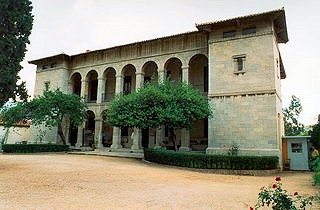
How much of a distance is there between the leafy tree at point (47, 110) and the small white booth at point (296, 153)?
56.2ft

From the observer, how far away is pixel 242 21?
18.1 m

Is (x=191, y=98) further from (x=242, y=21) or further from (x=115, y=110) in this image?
(x=242, y=21)

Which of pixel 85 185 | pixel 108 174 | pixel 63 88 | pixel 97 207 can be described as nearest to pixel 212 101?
pixel 108 174

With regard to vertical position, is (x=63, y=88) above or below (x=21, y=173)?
above

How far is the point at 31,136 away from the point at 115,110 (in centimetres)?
1536

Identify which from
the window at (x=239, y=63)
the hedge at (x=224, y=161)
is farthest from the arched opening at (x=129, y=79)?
the hedge at (x=224, y=161)

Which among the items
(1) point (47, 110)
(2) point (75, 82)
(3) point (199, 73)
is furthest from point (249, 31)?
(2) point (75, 82)

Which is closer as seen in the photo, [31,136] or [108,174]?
[108,174]

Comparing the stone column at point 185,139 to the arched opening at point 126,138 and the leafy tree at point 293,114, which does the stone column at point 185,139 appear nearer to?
the arched opening at point 126,138

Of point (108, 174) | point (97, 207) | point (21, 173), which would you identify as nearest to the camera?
point (97, 207)

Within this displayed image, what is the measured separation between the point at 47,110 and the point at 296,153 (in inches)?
779

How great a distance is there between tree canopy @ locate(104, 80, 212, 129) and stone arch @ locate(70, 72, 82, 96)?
13.2 m

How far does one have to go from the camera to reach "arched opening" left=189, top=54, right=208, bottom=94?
76.9 feet

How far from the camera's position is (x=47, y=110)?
2336 centimetres
